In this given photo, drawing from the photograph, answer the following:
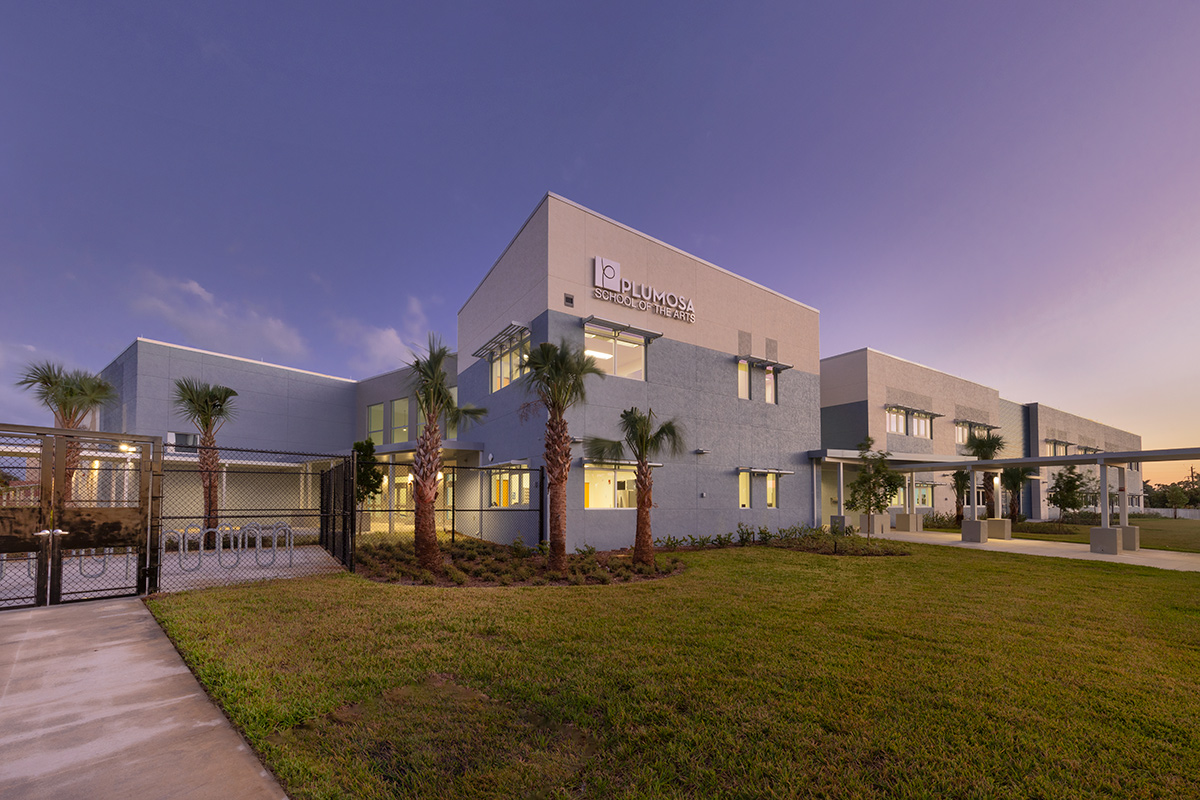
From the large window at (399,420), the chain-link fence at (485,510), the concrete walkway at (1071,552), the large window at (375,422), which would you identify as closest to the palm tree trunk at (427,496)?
the chain-link fence at (485,510)

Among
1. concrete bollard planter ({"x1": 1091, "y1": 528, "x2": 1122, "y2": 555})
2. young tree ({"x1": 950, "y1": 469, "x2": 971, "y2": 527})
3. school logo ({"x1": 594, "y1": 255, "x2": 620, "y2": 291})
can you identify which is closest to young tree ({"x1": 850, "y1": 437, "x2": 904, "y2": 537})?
concrete bollard planter ({"x1": 1091, "y1": 528, "x2": 1122, "y2": 555})

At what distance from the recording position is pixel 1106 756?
379 cm

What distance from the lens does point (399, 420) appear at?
3127cm

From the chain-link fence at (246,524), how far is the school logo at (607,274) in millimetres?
9334

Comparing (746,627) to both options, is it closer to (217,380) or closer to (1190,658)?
(1190,658)

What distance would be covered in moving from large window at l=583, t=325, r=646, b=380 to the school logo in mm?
1432

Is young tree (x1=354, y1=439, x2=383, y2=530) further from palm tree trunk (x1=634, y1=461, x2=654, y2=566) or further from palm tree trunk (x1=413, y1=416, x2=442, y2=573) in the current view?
palm tree trunk (x1=634, y1=461, x2=654, y2=566)

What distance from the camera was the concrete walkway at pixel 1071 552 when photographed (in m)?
15.3

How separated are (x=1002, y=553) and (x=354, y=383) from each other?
3381 cm

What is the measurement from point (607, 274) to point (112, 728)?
15140 mm

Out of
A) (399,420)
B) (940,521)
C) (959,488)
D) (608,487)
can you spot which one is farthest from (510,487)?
(959,488)

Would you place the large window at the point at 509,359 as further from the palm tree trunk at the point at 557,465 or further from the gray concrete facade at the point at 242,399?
the gray concrete facade at the point at 242,399

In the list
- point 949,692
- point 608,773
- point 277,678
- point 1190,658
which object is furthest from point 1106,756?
point 277,678

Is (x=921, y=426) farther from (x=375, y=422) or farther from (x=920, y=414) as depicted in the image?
(x=375, y=422)
